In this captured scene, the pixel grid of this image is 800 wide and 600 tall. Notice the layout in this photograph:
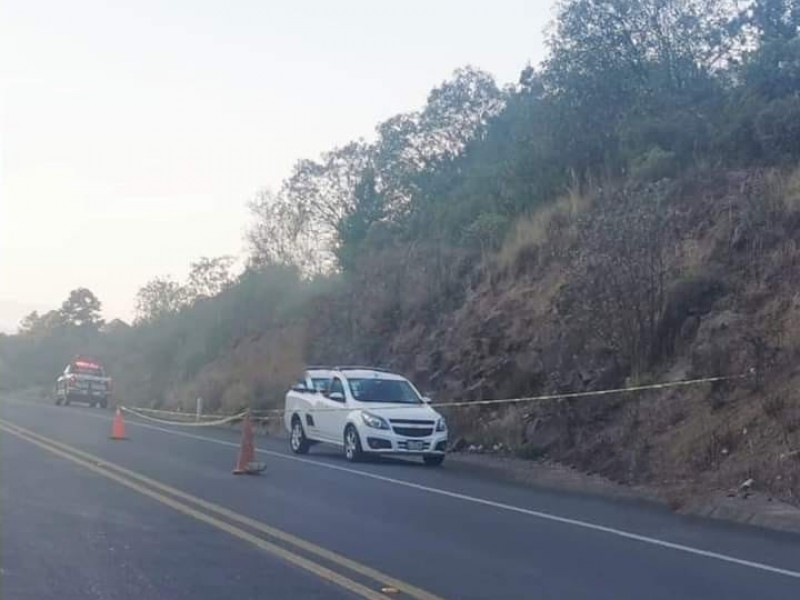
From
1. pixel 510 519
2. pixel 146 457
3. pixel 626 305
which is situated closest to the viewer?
pixel 510 519

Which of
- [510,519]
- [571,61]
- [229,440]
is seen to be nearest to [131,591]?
[510,519]

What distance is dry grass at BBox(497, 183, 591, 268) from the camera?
104ft

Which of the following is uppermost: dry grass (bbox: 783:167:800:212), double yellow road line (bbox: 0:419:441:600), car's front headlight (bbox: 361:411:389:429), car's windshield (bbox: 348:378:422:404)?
dry grass (bbox: 783:167:800:212)

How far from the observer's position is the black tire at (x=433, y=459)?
2336cm

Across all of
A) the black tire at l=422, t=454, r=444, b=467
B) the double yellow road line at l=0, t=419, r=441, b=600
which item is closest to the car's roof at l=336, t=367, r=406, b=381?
the black tire at l=422, t=454, r=444, b=467

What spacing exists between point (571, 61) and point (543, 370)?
13195 mm

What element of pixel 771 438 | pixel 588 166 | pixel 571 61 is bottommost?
pixel 771 438

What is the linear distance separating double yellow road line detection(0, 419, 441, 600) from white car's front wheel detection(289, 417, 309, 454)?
6006 mm

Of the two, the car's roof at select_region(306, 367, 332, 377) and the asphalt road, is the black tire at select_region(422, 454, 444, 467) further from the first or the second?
the asphalt road

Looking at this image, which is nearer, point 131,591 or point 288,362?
point 131,591

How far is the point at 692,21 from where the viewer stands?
38.2 meters

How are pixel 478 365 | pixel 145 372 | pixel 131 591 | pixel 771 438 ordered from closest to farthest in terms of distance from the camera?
1. pixel 131 591
2. pixel 771 438
3. pixel 478 365
4. pixel 145 372

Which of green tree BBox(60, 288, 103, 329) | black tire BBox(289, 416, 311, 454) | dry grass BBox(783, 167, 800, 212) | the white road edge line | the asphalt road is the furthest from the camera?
green tree BBox(60, 288, 103, 329)

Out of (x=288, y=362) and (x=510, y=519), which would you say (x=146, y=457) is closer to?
(x=510, y=519)
